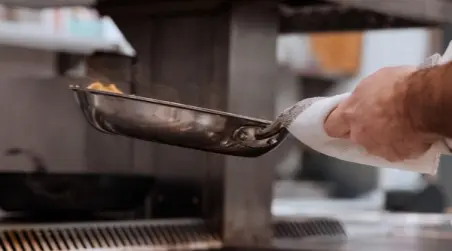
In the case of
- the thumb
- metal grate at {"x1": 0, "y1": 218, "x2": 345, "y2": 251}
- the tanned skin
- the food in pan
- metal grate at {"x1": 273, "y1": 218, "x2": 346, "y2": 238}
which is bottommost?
metal grate at {"x1": 273, "y1": 218, "x2": 346, "y2": 238}

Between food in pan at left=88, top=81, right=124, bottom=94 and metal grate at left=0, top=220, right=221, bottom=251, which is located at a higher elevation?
food in pan at left=88, top=81, right=124, bottom=94

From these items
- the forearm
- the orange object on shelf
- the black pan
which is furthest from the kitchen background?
the forearm

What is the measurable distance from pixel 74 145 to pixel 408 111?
0.74 metres

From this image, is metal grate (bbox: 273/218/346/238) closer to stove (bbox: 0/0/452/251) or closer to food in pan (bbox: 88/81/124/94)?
stove (bbox: 0/0/452/251)

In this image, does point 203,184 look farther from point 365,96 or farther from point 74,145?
point 365,96

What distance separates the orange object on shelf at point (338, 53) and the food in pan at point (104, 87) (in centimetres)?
216

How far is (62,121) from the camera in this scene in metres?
1.19

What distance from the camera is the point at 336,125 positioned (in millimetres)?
617

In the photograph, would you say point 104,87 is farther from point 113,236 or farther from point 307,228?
point 307,228

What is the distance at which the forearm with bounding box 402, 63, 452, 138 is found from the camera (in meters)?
0.51

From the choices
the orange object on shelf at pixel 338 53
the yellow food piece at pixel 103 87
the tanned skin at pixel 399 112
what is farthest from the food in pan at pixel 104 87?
the orange object on shelf at pixel 338 53

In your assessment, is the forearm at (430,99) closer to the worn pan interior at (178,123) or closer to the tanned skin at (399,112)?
the tanned skin at (399,112)

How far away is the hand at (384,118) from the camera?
0.55m

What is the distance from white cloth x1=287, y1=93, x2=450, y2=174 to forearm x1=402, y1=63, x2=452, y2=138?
5 cm
